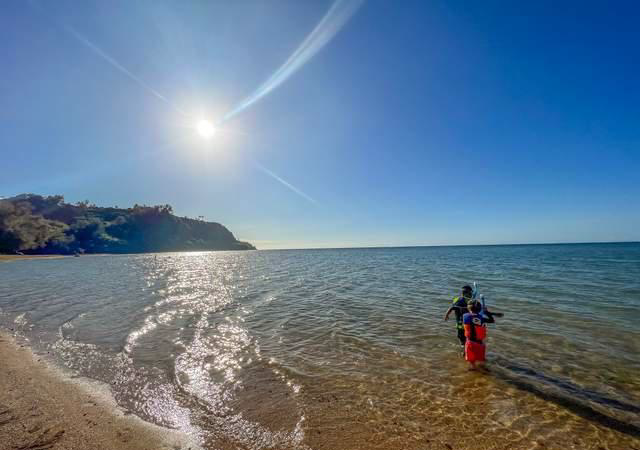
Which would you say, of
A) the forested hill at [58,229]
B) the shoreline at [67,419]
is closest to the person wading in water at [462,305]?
the shoreline at [67,419]

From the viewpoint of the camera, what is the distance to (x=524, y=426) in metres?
5.83

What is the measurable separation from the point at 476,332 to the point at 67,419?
33.2 feet

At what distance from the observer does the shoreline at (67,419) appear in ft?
16.0

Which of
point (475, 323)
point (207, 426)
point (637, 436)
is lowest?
point (637, 436)

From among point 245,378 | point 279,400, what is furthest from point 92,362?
point 279,400

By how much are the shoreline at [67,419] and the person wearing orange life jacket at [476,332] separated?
7585 millimetres

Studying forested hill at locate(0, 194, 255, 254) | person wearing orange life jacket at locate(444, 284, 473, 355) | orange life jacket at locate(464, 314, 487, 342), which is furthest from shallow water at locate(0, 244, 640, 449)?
forested hill at locate(0, 194, 255, 254)

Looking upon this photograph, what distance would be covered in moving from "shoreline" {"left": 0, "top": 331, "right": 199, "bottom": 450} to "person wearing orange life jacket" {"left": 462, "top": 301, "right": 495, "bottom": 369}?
7.59 metres

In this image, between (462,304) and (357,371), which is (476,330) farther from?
(357,371)

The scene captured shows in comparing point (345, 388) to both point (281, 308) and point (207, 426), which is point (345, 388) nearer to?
point (207, 426)

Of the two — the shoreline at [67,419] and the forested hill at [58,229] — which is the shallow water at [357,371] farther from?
the forested hill at [58,229]

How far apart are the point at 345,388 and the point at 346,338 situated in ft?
13.1

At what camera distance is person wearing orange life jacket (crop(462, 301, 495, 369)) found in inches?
328

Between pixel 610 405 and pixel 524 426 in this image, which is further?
pixel 610 405
